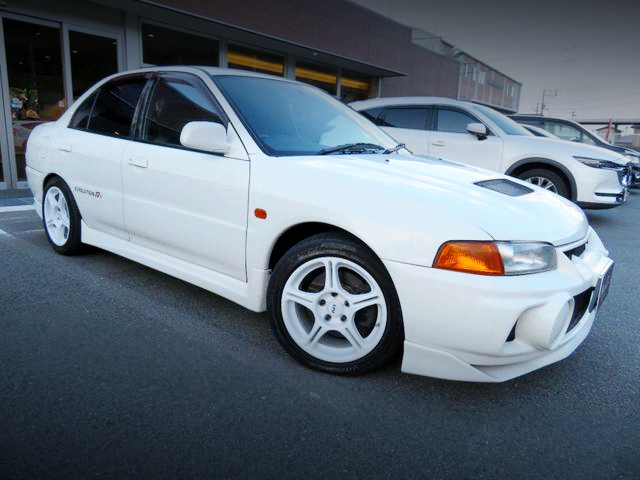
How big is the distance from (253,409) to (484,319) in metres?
1.05

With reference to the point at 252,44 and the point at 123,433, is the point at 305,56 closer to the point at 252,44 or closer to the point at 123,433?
the point at 252,44

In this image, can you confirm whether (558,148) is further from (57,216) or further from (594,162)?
(57,216)

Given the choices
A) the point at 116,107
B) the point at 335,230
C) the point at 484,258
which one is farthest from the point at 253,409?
the point at 116,107

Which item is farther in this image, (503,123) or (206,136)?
(503,123)

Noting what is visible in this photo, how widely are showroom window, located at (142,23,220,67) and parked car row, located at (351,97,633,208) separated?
5.41m

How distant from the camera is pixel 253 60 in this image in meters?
11.8

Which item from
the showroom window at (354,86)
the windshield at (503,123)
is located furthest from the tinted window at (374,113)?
the showroom window at (354,86)

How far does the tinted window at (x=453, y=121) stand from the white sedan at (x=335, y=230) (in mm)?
3972

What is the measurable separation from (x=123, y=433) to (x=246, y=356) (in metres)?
0.78

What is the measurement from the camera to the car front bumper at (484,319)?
6.23 feet

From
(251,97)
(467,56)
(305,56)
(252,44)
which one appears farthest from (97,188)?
(467,56)

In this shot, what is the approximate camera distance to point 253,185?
2482 mm

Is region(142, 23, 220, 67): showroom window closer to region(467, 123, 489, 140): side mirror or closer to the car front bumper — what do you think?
region(467, 123, 489, 140): side mirror

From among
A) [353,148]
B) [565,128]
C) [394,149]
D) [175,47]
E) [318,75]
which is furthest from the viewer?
[318,75]
